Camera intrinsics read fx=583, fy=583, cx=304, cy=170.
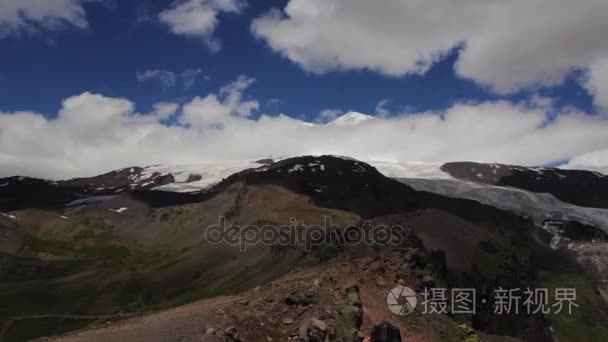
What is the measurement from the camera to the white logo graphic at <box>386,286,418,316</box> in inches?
1615

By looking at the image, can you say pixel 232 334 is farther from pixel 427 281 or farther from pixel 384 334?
pixel 427 281

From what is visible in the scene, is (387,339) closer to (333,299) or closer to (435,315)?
(333,299)

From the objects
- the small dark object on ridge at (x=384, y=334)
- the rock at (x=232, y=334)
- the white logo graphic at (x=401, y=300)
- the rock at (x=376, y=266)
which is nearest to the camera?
the small dark object on ridge at (x=384, y=334)

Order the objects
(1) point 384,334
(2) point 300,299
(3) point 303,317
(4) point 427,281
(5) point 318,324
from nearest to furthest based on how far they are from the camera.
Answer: (1) point 384,334 → (5) point 318,324 → (3) point 303,317 → (2) point 300,299 → (4) point 427,281

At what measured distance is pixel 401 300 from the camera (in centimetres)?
4203

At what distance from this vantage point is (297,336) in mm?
31891

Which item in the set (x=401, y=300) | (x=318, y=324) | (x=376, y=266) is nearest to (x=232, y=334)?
(x=318, y=324)

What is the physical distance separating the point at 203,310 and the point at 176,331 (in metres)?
4.78

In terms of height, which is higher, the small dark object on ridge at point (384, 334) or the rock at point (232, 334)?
the small dark object on ridge at point (384, 334)

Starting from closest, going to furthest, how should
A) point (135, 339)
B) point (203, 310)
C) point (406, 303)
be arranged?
point (135, 339) < point (203, 310) < point (406, 303)

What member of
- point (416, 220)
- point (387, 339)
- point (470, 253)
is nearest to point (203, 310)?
point (387, 339)

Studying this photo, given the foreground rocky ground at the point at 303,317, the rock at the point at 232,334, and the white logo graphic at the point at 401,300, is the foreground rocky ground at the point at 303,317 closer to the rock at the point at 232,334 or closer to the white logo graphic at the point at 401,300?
the rock at the point at 232,334

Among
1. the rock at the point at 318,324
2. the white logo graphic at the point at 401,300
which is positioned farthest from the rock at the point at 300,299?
the white logo graphic at the point at 401,300

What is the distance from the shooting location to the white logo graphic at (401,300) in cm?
4103
